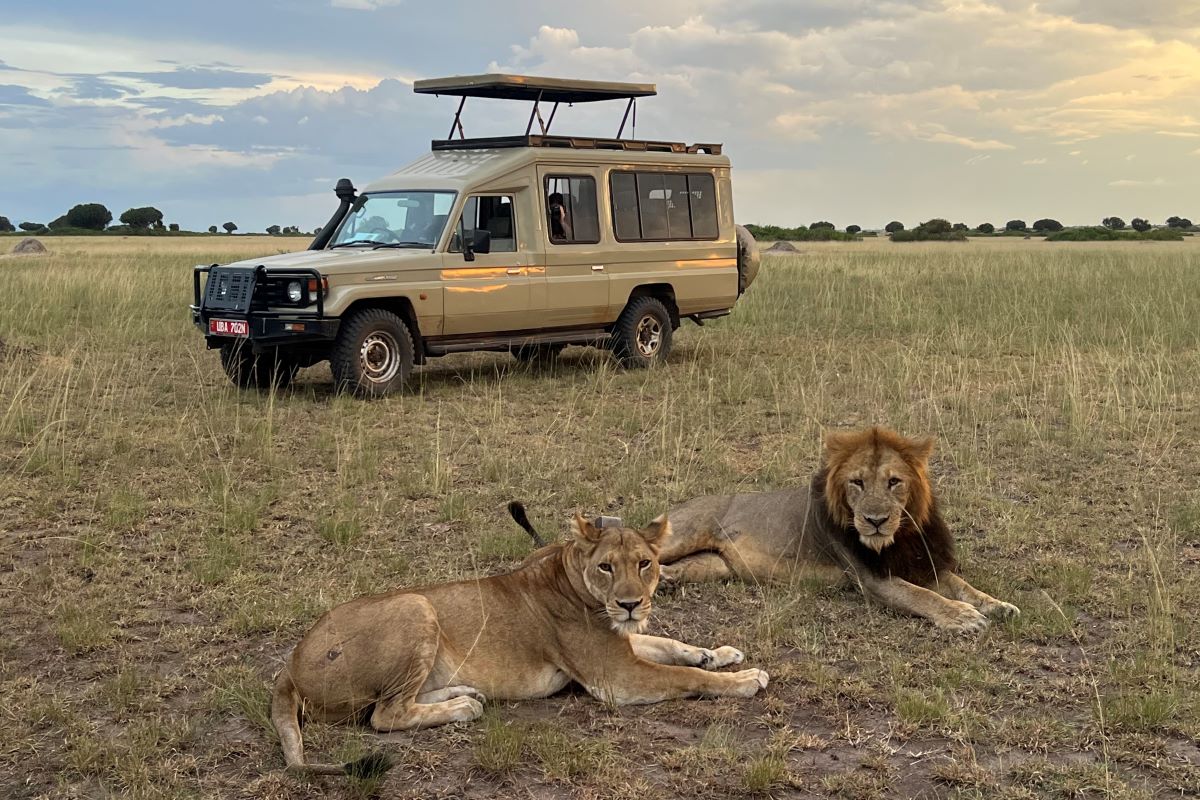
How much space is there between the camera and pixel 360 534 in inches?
267

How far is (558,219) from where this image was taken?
12.4 meters

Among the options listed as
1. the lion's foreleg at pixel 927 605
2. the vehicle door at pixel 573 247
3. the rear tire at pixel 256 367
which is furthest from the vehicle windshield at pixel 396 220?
the lion's foreleg at pixel 927 605

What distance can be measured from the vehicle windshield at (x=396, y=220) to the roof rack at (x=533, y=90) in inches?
64.0

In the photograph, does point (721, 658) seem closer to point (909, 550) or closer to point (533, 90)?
point (909, 550)

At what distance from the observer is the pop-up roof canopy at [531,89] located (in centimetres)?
1314

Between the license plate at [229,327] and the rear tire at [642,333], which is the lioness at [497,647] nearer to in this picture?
the license plate at [229,327]

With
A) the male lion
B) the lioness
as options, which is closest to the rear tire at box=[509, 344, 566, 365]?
the male lion

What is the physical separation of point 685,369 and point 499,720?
929 centimetres

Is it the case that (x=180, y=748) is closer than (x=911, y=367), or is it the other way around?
(x=180, y=748)

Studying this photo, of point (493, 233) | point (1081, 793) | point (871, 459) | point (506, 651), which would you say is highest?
point (493, 233)

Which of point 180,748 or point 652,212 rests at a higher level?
point 652,212

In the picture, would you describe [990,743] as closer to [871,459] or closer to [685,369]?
[871,459]

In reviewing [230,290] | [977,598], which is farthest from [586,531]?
[230,290]

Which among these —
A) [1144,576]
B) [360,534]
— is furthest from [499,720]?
[1144,576]
